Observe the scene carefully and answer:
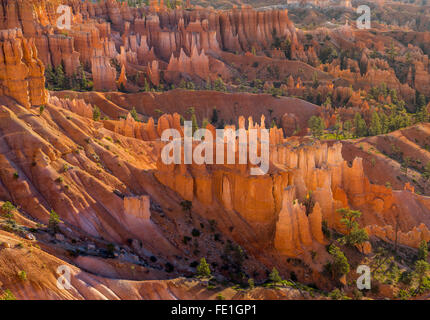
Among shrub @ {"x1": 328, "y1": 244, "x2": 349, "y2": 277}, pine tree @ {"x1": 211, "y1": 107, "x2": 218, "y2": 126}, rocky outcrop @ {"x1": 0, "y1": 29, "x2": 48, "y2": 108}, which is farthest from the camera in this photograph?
pine tree @ {"x1": 211, "y1": 107, "x2": 218, "y2": 126}

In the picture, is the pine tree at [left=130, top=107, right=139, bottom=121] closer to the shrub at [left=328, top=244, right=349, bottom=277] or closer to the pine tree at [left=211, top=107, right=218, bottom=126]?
the pine tree at [left=211, top=107, right=218, bottom=126]

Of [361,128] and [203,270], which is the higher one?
[203,270]

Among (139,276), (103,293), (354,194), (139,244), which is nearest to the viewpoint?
(103,293)

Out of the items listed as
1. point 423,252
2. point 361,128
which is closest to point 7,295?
point 423,252

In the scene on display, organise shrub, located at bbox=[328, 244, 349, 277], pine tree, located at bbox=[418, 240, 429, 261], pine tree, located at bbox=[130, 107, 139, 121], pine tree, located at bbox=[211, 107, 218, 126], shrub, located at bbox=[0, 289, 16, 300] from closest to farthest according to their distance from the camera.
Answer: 1. shrub, located at bbox=[0, 289, 16, 300]
2. shrub, located at bbox=[328, 244, 349, 277]
3. pine tree, located at bbox=[418, 240, 429, 261]
4. pine tree, located at bbox=[130, 107, 139, 121]
5. pine tree, located at bbox=[211, 107, 218, 126]

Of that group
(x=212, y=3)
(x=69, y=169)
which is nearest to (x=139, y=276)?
(x=69, y=169)

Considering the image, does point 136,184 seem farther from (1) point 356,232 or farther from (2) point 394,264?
(2) point 394,264

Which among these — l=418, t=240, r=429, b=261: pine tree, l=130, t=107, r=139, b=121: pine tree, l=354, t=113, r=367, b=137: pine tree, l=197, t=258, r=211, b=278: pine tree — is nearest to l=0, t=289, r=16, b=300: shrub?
l=197, t=258, r=211, b=278: pine tree

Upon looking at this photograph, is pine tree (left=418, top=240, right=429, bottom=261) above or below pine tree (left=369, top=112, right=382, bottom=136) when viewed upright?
below

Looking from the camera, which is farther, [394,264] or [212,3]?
[212,3]

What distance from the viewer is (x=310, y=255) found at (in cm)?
3850

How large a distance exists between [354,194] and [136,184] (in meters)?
19.1

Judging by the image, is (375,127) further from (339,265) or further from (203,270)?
(203,270)

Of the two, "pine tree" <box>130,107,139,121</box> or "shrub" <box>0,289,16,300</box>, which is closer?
"shrub" <box>0,289,16,300</box>
